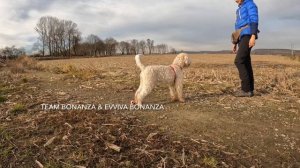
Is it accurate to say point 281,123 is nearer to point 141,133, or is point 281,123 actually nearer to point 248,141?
point 248,141

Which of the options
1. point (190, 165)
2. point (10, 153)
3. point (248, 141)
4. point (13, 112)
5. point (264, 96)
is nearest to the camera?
point (190, 165)

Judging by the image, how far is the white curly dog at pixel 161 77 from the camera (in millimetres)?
6895

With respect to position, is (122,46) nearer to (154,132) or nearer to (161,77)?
(161,77)

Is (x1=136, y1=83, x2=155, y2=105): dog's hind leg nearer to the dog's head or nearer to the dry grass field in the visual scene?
the dry grass field

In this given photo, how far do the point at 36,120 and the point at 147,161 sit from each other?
Answer: 2488 mm

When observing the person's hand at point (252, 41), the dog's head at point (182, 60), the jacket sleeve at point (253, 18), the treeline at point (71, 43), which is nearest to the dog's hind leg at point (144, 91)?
the dog's head at point (182, 60)

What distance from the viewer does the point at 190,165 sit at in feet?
13.4

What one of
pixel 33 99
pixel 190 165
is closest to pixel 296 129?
pixel 190 165

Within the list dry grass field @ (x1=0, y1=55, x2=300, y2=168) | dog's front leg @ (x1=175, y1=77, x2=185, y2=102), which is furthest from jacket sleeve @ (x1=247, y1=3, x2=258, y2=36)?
dog's front leg @ (x1=175, y1=77, x2=185, y2=102)

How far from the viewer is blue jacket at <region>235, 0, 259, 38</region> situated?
24.9ft

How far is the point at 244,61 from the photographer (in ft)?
26.2

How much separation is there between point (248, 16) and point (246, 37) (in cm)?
50

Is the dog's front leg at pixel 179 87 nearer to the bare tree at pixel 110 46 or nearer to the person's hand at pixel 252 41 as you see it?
the person's hand at pixel 252 41

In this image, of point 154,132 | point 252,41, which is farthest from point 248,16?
point 154,132
